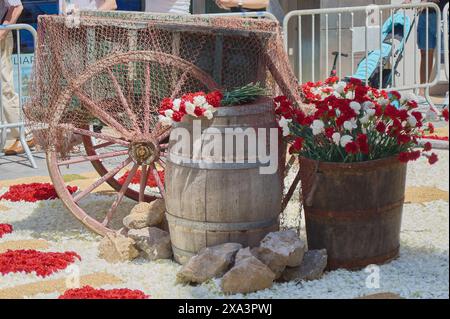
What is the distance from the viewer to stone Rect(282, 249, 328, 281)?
4992 mm

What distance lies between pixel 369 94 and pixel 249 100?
2.64 feet

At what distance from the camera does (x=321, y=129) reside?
5090 millimetres

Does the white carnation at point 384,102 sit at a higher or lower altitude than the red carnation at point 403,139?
higher

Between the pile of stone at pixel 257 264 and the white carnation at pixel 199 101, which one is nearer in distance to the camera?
the pile of stone at pixel 257 264

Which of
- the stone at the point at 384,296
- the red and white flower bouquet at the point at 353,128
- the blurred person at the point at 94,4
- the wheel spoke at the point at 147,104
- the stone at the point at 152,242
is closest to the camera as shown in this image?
the stone at the point at 384,296

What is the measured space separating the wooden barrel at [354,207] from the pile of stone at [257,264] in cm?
14

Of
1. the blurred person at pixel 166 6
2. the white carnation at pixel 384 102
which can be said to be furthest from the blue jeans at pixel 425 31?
the white carnation at pixel 384 102

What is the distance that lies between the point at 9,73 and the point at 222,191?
16.4 ft

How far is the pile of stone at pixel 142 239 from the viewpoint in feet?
18.0

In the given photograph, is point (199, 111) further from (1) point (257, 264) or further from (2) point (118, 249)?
(2) point (118, 249)

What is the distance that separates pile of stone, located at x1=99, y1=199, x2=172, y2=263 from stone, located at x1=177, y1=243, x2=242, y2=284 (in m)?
0.50

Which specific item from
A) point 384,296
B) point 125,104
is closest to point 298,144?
point 384,296

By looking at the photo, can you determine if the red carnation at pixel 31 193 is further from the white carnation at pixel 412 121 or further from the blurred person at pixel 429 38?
the blurred person at pixel 429 38

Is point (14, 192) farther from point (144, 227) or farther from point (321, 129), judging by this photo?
point (321, 129)
